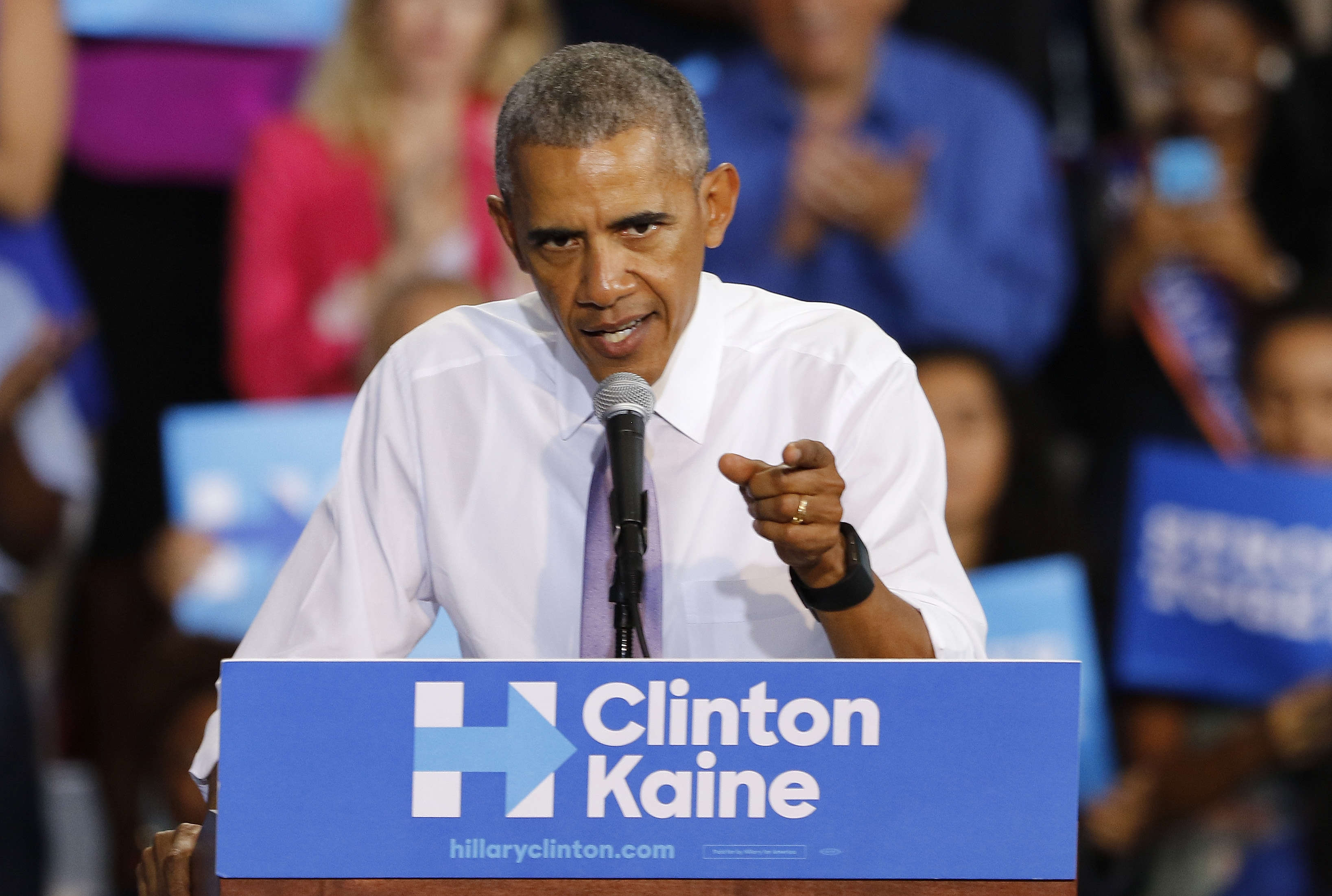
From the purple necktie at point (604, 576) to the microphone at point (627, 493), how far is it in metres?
0.15

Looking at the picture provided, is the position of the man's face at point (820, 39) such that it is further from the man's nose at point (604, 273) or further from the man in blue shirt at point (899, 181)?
the man's nose at point (604, 273)

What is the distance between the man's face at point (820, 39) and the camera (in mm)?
Result: 3490

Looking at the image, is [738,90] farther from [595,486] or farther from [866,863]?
[866,863]

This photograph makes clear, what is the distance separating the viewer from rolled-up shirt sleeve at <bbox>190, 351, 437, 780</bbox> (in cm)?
166

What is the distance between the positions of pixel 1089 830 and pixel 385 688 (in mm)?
2560

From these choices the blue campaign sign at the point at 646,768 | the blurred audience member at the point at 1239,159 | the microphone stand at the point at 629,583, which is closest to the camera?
the blue campaign sign at the point at 646,768

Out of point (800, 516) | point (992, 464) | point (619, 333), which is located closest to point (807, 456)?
point (800, 516)

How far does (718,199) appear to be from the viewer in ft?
5.54

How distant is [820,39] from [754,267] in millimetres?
653

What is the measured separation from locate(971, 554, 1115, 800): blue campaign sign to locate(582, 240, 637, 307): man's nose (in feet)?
5.83

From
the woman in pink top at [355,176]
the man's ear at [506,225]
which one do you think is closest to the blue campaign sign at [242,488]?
the woman in pink top at [355,176]

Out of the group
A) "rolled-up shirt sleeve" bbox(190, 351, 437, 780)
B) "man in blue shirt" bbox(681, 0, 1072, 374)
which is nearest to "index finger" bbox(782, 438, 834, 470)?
"rolled-up shirt sleeve" bbox(190, 351, 437, 780)

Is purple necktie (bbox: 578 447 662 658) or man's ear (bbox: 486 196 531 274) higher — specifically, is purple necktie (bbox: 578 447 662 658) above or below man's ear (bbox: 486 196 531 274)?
below

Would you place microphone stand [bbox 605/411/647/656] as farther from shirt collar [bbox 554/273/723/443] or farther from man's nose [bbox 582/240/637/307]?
shirt collar [bbox 554/273/723/443]
